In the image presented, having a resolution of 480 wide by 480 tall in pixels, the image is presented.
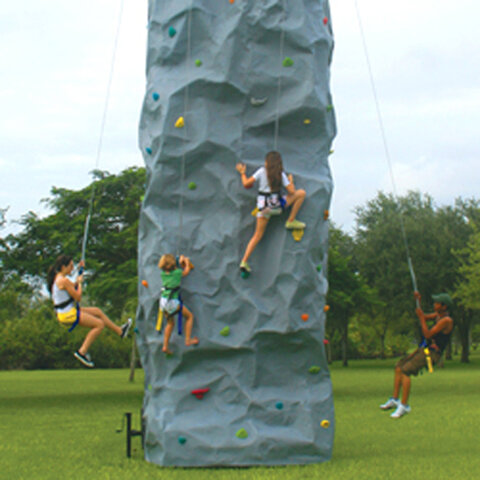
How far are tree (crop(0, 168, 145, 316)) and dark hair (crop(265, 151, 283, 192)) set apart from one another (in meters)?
10.3

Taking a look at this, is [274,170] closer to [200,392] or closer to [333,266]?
[200,392]

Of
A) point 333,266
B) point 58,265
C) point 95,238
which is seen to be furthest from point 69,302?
point 333,266

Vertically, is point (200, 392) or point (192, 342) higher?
point (192, 342)

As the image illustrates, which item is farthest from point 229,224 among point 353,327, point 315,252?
point 353,327

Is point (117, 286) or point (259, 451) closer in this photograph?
point (259, 451)

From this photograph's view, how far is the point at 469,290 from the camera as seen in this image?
3028cm

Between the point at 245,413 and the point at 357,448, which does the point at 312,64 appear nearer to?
the point at 245,413

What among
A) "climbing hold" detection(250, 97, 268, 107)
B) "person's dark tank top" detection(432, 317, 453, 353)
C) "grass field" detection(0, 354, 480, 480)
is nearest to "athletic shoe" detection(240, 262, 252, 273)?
"climbing hold" detection(250, 97, 268, 107)

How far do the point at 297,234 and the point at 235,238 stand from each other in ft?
2.75

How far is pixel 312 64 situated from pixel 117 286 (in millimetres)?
10857

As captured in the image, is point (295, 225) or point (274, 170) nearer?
point (274, 170)

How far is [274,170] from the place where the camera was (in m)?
9.19

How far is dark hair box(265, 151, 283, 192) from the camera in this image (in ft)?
30.1

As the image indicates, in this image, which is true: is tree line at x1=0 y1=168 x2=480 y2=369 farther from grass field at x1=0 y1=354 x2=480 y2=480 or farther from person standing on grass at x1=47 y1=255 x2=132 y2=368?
person standing on grass at x1=47 y1=255 x2=132 y2=368
